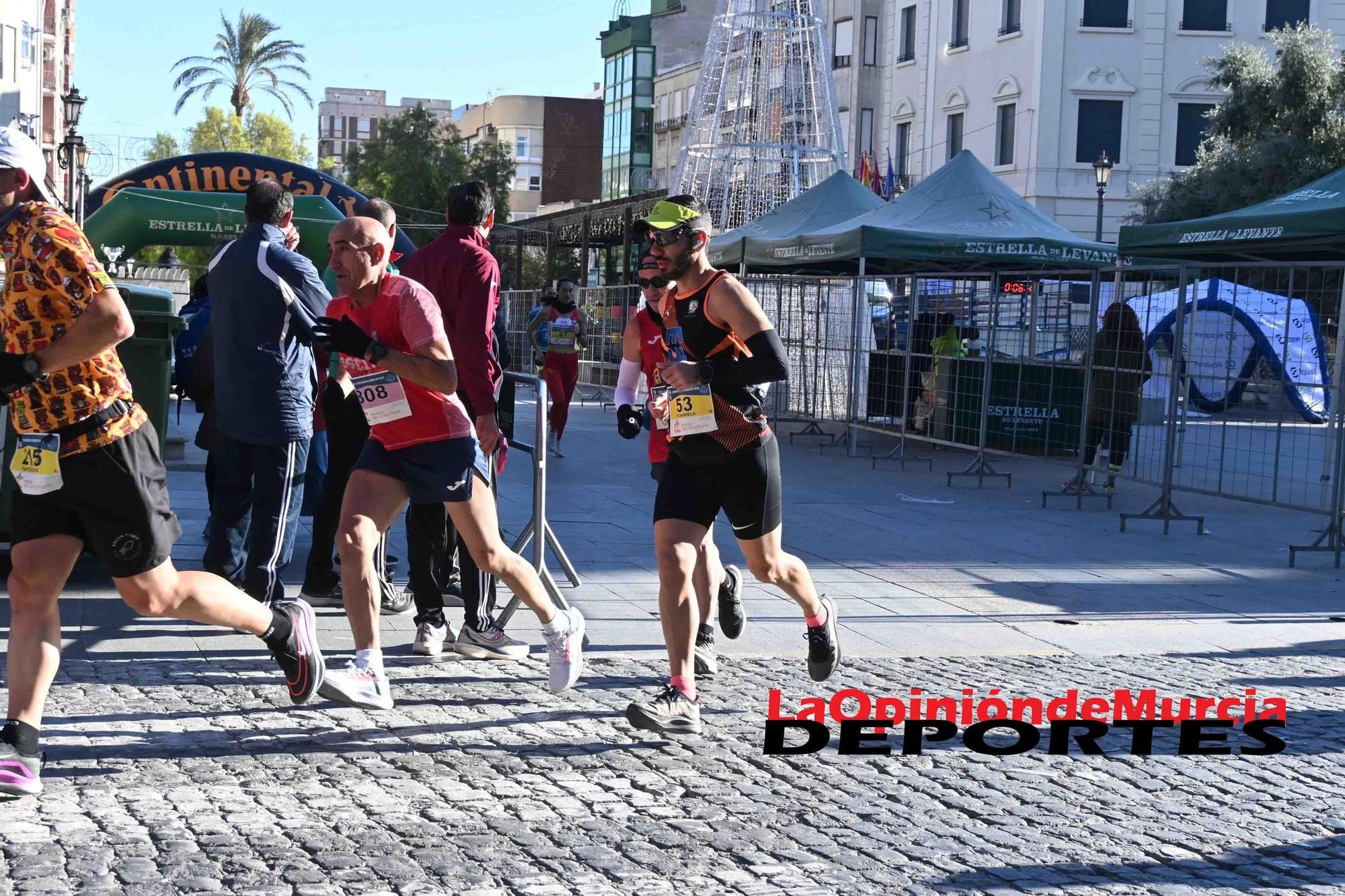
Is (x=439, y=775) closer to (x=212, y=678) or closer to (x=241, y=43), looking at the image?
(x=212, y=678)

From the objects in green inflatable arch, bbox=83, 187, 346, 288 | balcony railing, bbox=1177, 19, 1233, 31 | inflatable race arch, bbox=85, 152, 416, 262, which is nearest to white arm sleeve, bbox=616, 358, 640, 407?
inflatable race arch, bbox=85, 152, 416, 262

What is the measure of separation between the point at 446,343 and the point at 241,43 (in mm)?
72210

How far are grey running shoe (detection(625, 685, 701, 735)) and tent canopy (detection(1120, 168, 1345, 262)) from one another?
938cm

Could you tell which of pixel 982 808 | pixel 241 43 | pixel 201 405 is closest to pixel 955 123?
pixel 241 43

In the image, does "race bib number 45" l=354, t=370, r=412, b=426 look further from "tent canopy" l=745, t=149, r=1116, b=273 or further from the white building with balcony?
the white building with balcony

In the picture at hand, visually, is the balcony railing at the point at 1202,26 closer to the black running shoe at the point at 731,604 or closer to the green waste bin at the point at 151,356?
the green waste bin at the point at 151,356

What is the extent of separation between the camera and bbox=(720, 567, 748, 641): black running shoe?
287 inches

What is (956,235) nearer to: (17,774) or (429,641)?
(429,641)

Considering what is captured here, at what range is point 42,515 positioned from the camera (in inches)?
193

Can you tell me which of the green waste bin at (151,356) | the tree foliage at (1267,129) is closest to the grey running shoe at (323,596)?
the green waste bin at (151,356)

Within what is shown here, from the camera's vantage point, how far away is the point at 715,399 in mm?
5996

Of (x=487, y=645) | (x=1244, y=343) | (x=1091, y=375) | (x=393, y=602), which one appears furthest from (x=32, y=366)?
(x=1091, y=375)

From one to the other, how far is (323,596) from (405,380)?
244 centimetres

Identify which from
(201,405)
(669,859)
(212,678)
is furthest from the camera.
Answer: (201,405)
